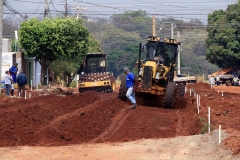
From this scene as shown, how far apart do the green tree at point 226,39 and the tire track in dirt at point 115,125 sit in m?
44.7

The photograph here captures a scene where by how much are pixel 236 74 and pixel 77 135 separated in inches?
2082

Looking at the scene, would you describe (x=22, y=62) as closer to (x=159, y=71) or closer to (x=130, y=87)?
(x=159, y=71)

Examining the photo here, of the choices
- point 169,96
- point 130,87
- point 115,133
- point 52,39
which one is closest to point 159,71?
point 169,96

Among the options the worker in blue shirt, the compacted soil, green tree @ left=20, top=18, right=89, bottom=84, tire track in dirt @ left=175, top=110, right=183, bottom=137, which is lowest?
tire track in dirt @ left=175, top=110, right=183, bottom=137

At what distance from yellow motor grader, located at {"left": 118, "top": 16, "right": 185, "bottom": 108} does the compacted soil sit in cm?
88

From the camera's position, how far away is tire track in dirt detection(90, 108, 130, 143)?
16.8 m

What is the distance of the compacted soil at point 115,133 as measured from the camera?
13.1 metres

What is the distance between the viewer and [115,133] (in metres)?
17.7

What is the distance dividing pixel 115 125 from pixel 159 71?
7.89m

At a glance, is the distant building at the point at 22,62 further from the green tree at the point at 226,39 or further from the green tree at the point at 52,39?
the green tree at the point at 226,39

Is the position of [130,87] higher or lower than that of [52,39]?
lower

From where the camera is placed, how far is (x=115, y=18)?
157m

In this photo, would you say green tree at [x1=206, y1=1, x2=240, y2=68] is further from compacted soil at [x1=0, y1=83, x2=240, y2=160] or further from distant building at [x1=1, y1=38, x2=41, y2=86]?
compacted soil at [x1=0, y1=83, x2=240, y2=160]

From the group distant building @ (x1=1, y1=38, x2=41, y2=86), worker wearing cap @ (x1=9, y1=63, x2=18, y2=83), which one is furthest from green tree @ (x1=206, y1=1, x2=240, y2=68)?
worker wearing cap @ (x1=9, y1=63, x2=18, y2=83)
